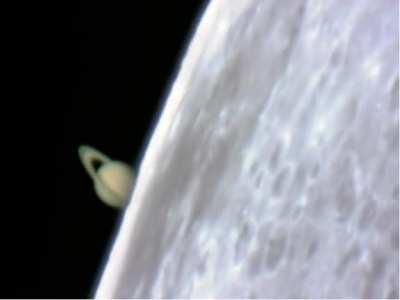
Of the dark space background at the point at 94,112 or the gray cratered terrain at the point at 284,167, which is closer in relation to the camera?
the gray cratered terrain at the point at 284,167

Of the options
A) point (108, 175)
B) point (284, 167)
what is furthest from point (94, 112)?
point (284, 167)

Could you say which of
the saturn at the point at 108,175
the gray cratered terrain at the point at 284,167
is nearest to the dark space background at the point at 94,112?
the saturn at the point at 108,175

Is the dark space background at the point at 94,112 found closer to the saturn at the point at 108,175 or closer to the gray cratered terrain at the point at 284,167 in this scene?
the saturn at the point at 108,175

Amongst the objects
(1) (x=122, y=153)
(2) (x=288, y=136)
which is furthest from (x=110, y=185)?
(2) (x=288, y=136)

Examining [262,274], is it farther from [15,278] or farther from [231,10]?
[15,278]

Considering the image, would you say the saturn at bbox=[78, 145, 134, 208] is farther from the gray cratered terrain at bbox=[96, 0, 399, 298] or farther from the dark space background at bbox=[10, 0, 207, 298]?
the gray cratered terrain at bbox=[96, 0, 399, 298]

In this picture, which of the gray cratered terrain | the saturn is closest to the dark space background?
the saturn
